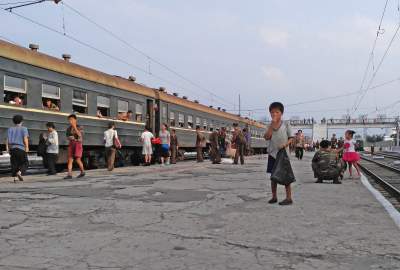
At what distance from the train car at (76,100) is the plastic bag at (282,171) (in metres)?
7.39

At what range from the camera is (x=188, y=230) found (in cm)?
564

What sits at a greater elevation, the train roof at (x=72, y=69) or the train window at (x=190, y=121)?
the train roof at (x=72, y=69)

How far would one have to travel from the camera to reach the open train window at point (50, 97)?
13.8 metres

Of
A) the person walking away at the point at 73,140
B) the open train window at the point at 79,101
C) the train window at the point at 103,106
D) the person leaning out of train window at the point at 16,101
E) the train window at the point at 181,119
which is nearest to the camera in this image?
the person walking away at the point at 73,140

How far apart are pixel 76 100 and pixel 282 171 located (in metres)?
9.35

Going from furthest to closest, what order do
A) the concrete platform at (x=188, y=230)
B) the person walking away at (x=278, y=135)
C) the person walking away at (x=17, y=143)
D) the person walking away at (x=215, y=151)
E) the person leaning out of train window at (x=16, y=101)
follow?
the person walking away at (x=215, y=151), the person leaning out of train window at (x=16, y=101), the person walking away at (x=17, y=143), the person walking away at (x=278, y=135), the concrete platform at (x=188, y=230)

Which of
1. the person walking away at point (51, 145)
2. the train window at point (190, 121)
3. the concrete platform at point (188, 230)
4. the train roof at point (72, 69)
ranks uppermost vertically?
the train roof at point (72, 69)

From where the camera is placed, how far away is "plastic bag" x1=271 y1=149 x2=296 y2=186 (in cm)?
759

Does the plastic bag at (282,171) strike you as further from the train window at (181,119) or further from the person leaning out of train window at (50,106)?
the train window at (181,119)

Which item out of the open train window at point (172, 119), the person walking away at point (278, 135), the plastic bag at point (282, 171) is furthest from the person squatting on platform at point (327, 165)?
the open train window at point (172, 119)

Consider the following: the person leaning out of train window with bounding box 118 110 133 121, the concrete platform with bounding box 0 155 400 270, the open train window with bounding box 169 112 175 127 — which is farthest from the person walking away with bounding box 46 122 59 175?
the open train window with bounding box 169 112 175 127

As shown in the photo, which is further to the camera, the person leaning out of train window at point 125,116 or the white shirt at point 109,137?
the person leaning out of train window at point 125,116

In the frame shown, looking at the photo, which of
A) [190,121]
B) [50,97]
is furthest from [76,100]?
[190,121]

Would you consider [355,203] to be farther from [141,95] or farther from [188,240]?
[141,95]
